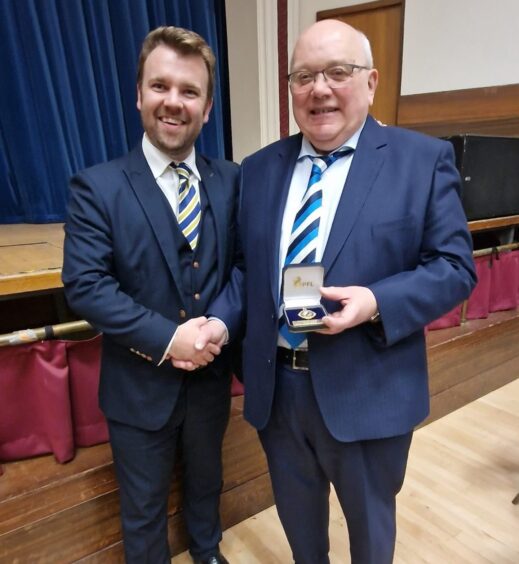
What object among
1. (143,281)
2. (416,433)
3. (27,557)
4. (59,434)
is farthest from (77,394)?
(416,433)

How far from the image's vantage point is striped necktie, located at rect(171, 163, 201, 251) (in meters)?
1.05

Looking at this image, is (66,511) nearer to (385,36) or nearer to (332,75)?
(332,75)

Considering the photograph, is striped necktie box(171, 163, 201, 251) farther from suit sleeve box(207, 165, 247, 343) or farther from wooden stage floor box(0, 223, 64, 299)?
wooden stage floor box(0, 223, 64, 299)

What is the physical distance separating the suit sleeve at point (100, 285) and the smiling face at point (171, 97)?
190 mm

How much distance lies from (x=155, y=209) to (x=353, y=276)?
1.54 feet

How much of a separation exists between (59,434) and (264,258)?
35.3 inches

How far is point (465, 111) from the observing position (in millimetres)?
3172

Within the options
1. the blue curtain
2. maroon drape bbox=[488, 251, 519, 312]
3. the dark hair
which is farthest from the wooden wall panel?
the dark hair

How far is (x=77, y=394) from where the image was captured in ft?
4.56

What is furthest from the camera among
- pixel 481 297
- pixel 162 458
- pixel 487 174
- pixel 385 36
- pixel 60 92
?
pixel 385 36

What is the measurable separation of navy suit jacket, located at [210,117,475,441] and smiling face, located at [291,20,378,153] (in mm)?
59

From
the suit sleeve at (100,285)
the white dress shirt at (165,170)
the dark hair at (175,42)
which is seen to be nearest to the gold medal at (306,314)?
the suit sleeve at (100,285)

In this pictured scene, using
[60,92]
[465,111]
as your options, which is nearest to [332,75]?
[60,92]

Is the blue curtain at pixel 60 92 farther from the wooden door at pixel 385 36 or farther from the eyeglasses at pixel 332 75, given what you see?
the eyeglasses at pixel 332 75
